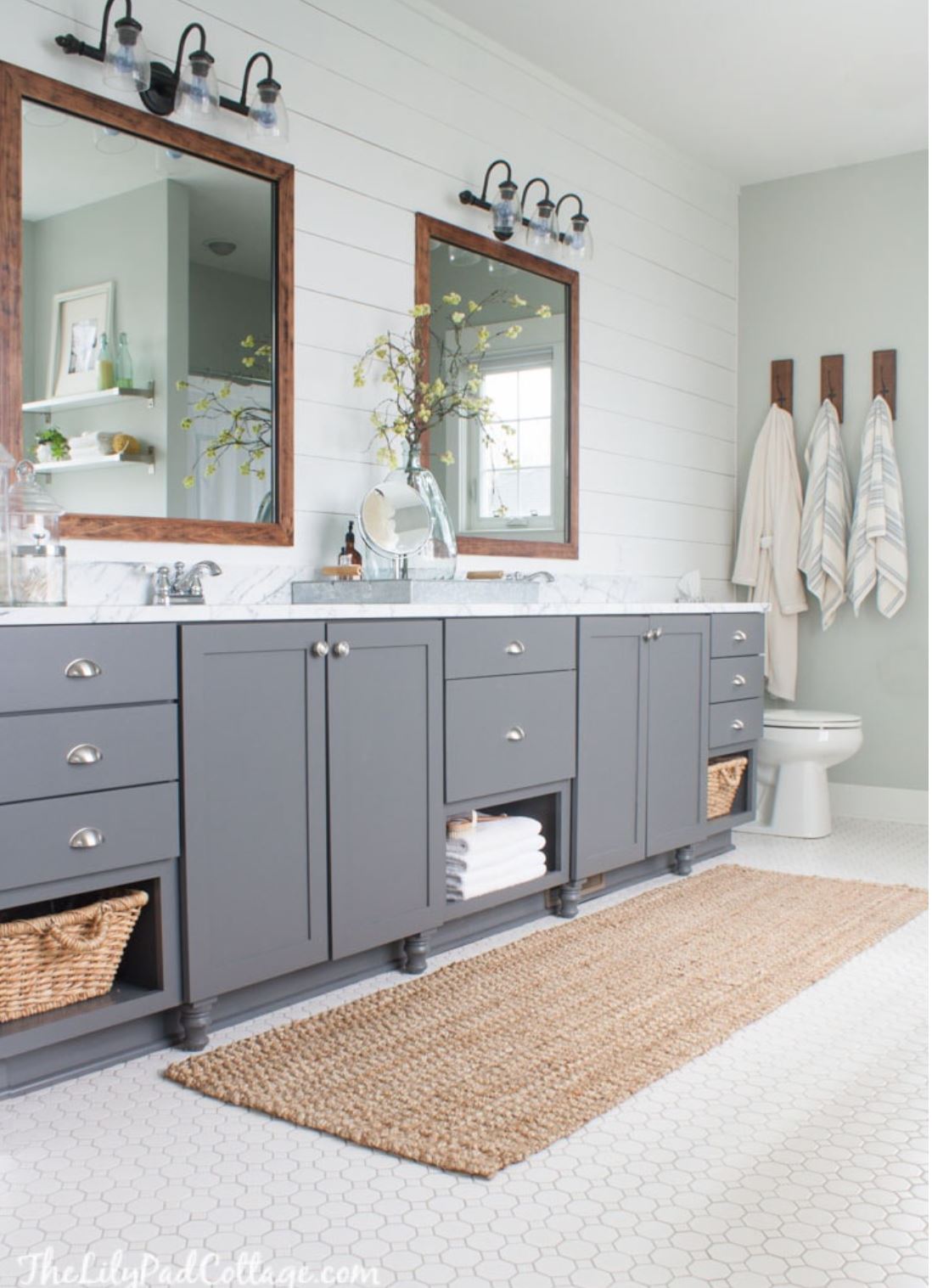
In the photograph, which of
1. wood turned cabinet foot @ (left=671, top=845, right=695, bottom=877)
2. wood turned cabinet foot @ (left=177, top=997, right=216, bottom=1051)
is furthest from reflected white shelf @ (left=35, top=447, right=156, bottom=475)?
wood turned cabinet foot @ (left=671, top=845, right=695, bottom=877)

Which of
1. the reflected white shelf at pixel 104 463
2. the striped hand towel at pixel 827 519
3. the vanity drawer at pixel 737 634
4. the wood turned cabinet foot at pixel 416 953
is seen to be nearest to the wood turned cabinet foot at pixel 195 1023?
the wood turned cabinet foot at pixel 416 953

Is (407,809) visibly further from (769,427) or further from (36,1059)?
(769,427)

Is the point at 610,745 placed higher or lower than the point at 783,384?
lower

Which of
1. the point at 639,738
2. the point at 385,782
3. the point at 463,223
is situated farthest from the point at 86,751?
the point at 463,223

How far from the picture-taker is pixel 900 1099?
2080 millimetres

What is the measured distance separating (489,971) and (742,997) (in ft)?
1.83

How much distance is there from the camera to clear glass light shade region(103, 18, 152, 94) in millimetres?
2428

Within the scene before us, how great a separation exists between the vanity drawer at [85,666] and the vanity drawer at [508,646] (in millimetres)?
798

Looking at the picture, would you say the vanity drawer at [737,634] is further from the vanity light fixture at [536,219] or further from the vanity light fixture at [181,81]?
the vanity light fixture at [181,81]

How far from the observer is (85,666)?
2.00m

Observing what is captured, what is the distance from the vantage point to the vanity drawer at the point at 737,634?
382 cm

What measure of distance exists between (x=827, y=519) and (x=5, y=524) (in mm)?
3357

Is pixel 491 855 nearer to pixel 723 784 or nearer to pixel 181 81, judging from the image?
pixel 723 784

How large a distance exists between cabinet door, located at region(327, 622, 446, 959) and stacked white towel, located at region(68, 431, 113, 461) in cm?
61
